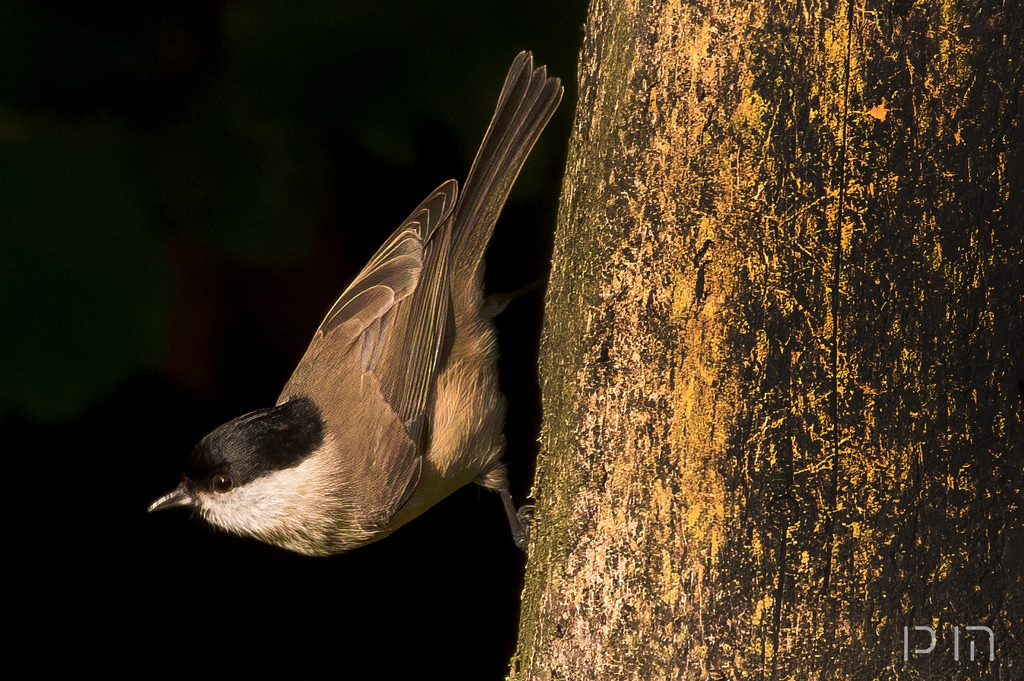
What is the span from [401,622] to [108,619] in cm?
89

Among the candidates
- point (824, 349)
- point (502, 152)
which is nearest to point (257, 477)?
point (502, 152)

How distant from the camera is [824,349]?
1.30 meters

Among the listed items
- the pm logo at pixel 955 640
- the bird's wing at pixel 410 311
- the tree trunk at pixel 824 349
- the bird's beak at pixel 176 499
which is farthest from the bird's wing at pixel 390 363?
the pm logo at pixel 955 640

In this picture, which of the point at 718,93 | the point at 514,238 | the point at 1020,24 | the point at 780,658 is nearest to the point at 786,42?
the point at 718,93

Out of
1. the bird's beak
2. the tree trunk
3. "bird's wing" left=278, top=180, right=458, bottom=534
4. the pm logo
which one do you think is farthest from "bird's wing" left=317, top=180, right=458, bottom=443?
the pm logo

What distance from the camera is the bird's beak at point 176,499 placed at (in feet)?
8.60

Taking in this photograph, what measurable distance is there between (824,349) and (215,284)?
175cm

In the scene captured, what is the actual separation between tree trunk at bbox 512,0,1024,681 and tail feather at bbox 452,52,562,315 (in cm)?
112

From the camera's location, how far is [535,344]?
124 inches

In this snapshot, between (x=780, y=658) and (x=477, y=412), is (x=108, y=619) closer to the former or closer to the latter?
(x=477, y=412)

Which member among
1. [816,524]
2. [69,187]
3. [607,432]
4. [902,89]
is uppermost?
[69,187]

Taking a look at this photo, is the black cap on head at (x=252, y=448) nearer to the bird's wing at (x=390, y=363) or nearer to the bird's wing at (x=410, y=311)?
the bird's wing at (x=390, y=363)

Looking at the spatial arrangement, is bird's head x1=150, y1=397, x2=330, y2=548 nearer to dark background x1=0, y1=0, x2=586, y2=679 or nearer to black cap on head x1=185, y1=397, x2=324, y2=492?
black cap on head x1=185, y1=397, x2=324, y2=492

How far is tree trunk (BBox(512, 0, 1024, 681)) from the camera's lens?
1269 millimetres
